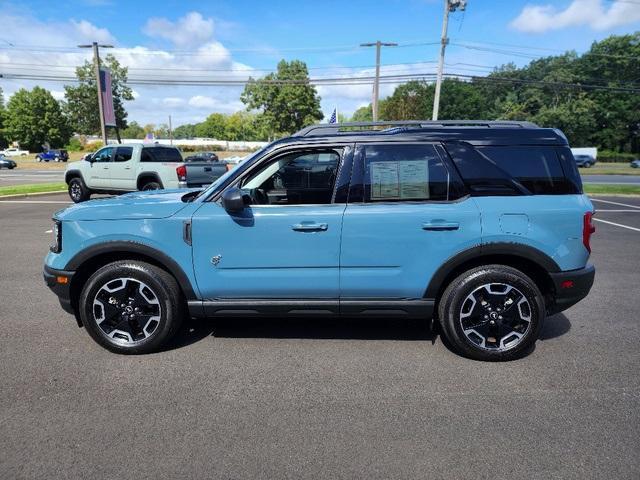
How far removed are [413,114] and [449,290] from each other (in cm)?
5755

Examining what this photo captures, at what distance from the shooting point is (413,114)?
5700 centimetres

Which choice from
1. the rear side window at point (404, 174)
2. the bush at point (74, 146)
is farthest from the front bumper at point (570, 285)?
the bush at point (74, 146)

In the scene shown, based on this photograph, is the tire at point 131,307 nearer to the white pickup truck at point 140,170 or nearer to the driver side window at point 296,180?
the driver side window at point 296,180

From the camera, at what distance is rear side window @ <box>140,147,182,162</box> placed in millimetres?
13156

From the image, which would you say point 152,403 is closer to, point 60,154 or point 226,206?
point 226,206

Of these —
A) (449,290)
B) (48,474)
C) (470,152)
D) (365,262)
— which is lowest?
(48,474)

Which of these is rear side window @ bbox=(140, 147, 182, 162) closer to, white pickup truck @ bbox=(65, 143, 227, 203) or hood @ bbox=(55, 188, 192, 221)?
white pickup truck @ bbox=(65, 143, 227, 203)

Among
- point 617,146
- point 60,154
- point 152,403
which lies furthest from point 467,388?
point 617,146

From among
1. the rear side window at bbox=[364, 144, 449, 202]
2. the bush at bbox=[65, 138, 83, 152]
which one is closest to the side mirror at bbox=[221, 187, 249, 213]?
the rear side window at bbox=[364, 144, 449, 202]

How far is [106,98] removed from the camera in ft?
85.7

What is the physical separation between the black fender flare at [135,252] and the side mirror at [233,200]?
66cm

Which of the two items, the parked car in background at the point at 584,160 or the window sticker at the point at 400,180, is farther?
the parked car in background at the point at 584,160

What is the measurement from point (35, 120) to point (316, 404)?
82.0m

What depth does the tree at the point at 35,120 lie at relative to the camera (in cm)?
6731
